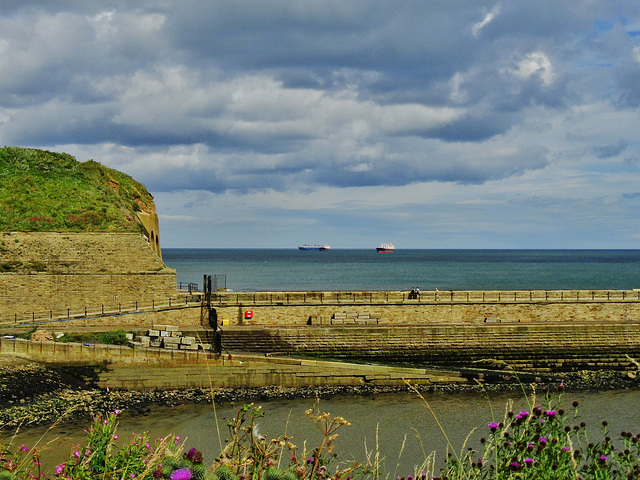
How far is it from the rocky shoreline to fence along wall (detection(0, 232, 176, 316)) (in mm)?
8767

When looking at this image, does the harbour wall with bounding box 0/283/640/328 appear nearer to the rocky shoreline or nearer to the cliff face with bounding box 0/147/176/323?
the cliff face with bounding box 0/147/176/323

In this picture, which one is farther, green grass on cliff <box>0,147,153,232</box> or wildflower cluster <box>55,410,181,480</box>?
green grass on cliff <box>0,147,153,232</box>

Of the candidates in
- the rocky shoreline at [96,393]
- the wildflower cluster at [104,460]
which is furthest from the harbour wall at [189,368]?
the wildflower cluster at [104,460]

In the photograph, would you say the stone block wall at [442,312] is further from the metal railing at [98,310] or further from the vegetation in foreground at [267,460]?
the vegetation in foreground at [267,460]

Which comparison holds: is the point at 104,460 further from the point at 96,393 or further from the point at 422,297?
the point at 422,297

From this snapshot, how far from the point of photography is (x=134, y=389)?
30.8m

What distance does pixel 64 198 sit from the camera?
154 ft

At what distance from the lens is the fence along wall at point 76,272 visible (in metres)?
38.5

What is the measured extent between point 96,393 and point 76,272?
11988 mm

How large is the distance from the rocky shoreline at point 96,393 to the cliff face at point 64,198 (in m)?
14.2

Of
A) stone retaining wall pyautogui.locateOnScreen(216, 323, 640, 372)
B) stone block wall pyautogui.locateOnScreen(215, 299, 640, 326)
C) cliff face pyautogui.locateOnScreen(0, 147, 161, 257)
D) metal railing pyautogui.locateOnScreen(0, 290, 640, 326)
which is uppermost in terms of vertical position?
cliff face pyautogui.locateOnScreen(0, 147, 161, 257)

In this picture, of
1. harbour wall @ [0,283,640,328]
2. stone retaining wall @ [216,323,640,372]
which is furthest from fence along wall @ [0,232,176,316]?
stone retaining wall @ [216,323,640,372]

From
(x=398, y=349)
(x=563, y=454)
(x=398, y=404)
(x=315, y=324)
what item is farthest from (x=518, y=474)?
(x=315, y=324)

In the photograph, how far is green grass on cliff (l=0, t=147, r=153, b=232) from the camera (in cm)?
4316
